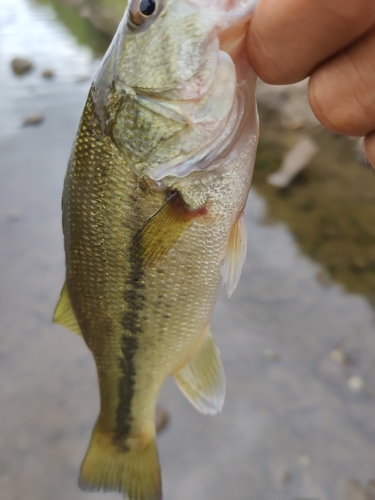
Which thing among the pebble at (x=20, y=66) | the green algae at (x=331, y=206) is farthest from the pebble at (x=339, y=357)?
the pebble at (x=20, y=66)

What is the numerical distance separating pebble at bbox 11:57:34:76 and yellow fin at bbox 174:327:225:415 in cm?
967

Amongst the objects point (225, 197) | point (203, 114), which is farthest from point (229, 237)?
point (203, 114)

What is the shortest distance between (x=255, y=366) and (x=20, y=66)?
9170 mm

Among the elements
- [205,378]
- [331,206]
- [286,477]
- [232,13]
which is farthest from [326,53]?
[331,206]

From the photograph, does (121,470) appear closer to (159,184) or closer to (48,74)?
(159,184)

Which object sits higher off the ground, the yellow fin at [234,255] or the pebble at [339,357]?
the yellow fin at [234,255]

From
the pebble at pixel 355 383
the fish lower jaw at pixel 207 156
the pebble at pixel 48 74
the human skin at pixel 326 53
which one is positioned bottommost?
the pebble at pixel 48 74

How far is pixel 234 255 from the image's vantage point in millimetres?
1183

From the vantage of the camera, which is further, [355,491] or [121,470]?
[355,491]

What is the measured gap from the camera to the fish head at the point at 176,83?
35.7 inches

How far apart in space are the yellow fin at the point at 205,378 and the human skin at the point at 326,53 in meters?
0.89

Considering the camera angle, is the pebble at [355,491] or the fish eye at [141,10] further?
the pebble at [355,491]

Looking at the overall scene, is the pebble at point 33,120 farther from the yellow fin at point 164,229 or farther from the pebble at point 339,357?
the yellow fin at point 164,229

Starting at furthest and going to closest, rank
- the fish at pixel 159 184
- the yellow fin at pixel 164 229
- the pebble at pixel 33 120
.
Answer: the pebble at pixel 33 120, the yellow fin at pixel 164 229, the fish at pixel 159 184
